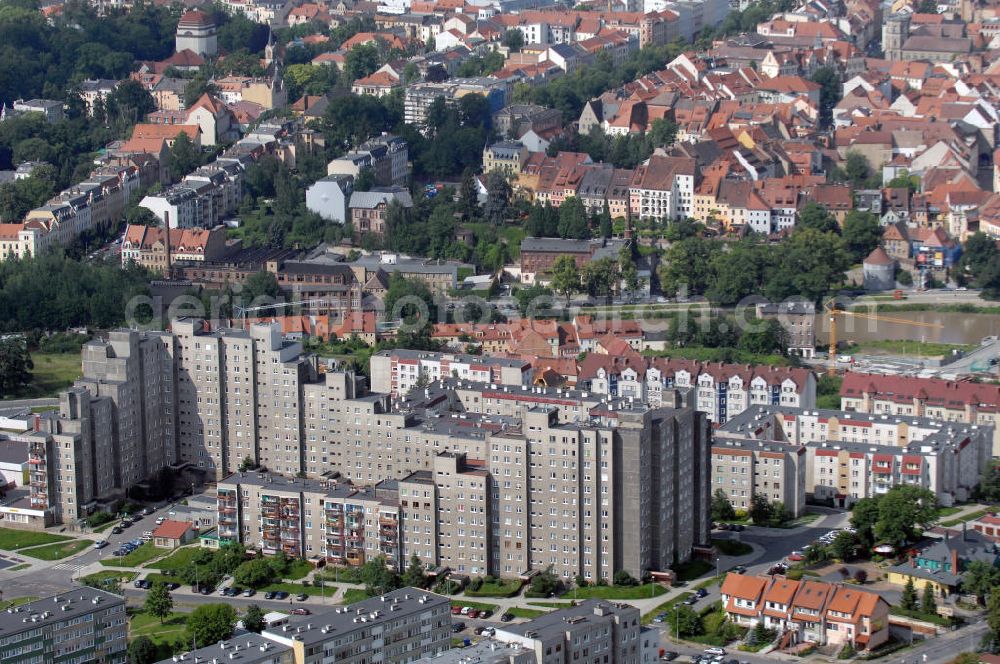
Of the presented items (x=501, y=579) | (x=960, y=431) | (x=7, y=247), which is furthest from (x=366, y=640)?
(x=7, y=247)

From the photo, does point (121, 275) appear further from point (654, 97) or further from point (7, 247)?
point (654, 97)

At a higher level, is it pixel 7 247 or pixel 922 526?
pixel 7 247

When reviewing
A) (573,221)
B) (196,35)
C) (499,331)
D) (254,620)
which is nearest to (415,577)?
(254,620)

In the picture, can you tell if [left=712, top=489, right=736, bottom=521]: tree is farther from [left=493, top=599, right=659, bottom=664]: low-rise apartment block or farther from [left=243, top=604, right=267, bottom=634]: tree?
[left=243, top=604, right=267, bottom=634]: tree

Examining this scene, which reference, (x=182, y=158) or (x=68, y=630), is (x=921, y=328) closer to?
(x=182, y=158)

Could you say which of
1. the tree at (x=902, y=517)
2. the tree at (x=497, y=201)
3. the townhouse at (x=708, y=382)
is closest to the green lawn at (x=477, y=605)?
the tree at (x=902, y=517)

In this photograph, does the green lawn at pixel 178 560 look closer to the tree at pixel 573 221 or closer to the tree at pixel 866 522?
the tree at pixel 866 522

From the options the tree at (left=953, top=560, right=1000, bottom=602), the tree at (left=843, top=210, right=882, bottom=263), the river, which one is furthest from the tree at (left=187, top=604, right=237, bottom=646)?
the tree at (left=843, top=210, right=882, bottom=263)
